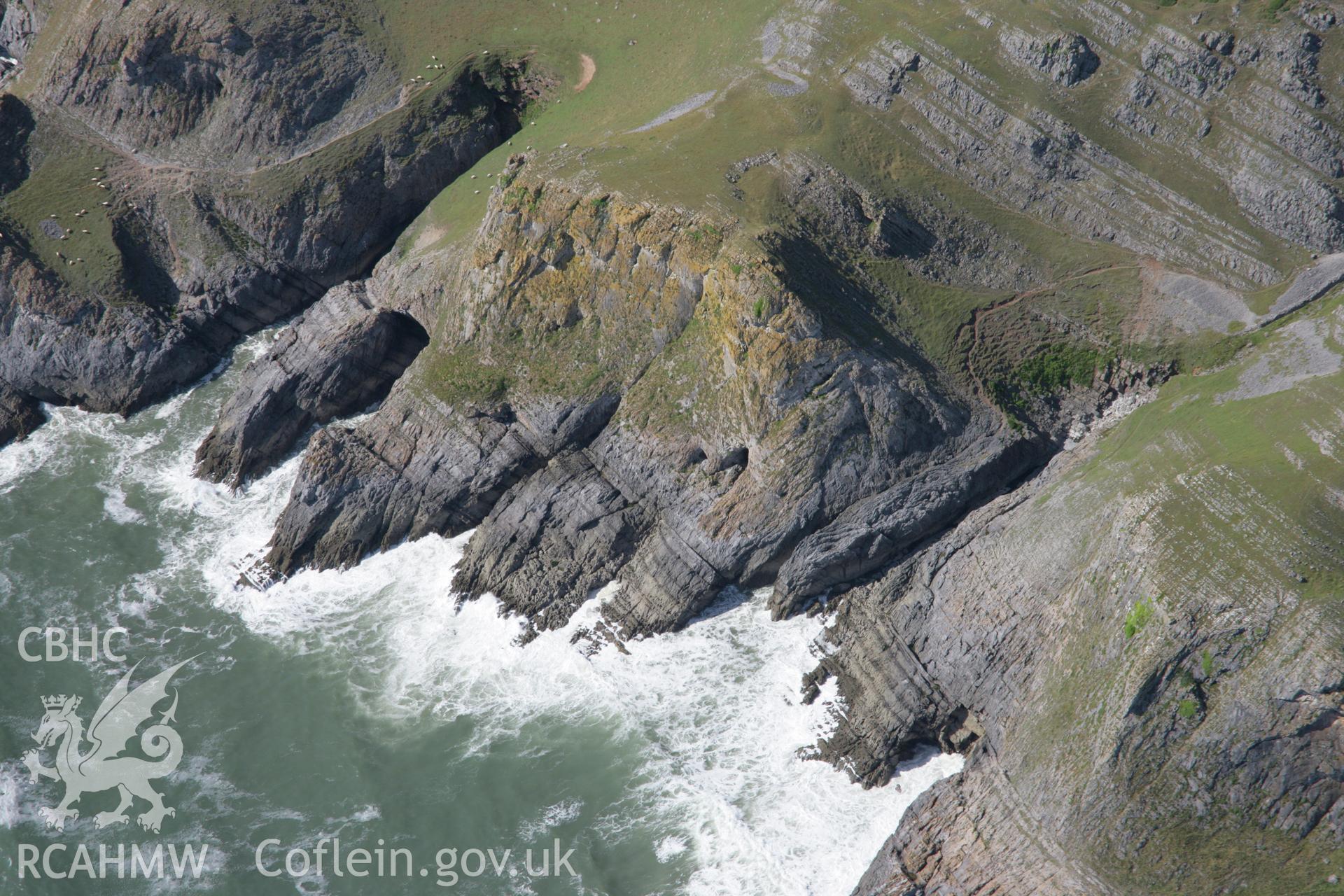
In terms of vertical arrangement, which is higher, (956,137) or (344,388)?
(956,137)

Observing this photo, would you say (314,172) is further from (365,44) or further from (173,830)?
(173,830)

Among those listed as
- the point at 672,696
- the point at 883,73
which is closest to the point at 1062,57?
the point at 883,73

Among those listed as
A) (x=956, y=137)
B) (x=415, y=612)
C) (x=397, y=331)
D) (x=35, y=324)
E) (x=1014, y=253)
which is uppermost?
(x=956, y=137)

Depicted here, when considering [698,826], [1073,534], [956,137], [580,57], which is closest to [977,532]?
[1073,534]

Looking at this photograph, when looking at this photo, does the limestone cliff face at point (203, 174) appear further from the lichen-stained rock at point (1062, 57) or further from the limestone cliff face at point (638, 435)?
the lichen-stained rock at point (1062, 57)

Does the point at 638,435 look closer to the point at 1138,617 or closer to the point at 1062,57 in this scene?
the point at 1138,617

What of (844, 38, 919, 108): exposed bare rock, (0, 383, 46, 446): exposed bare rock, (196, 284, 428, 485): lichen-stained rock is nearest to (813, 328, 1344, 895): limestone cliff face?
(844, 38, 919, 108): exposed bare rock

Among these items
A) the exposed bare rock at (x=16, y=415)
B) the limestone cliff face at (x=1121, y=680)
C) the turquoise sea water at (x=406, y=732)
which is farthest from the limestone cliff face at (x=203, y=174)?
the limestone cliff face at (x=1121, y=680)
